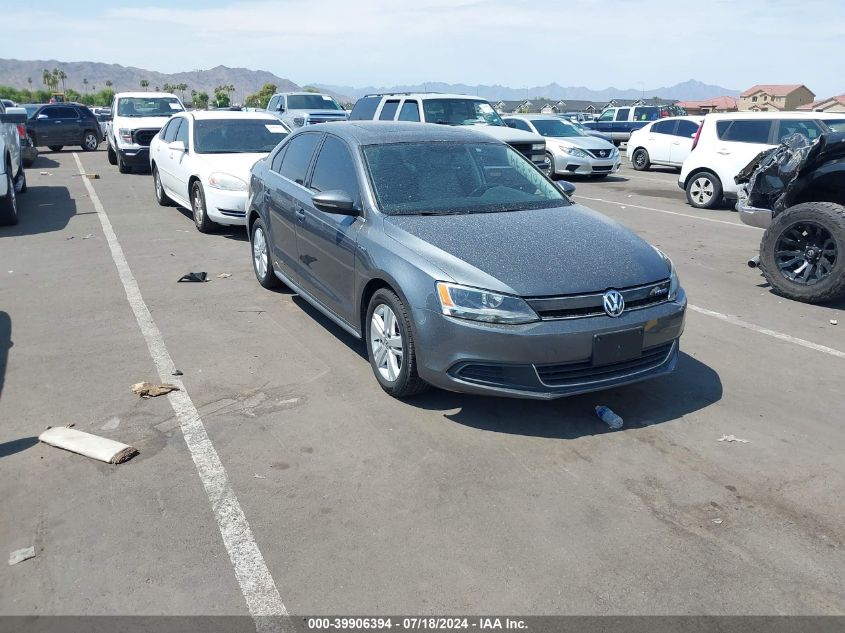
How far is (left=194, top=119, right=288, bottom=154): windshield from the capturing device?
10562 millimetres

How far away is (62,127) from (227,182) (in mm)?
17483

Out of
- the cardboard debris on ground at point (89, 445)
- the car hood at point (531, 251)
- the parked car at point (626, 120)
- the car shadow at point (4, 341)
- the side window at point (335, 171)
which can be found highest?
the parked car at point (626, 120)

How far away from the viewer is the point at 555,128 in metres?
18.8

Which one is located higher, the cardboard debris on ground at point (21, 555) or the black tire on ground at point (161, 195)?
the black tire on ground at point (161, 195)

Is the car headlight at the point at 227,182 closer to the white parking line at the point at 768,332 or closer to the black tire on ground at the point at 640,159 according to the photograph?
the white parking line at the point at 768,332

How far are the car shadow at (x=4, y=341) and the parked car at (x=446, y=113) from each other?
908 cm

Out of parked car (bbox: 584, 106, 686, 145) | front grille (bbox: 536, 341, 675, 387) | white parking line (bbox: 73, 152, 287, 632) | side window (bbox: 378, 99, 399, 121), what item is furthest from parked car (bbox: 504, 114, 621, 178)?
white parking line (bbox: 73, 152, 287, 632)

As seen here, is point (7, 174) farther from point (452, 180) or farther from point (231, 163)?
point (452, 180)

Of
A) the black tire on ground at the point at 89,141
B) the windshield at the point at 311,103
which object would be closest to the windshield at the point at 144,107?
the windshield at the point at 311,103

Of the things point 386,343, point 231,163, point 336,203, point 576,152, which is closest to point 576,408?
point 386,343

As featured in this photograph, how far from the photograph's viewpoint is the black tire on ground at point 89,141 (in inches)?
961

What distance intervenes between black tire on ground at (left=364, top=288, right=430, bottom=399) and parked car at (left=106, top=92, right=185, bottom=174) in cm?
1456

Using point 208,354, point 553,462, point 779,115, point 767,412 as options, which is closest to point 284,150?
point 208,354

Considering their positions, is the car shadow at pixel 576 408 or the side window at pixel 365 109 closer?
the car shadow at pixel 576 408
